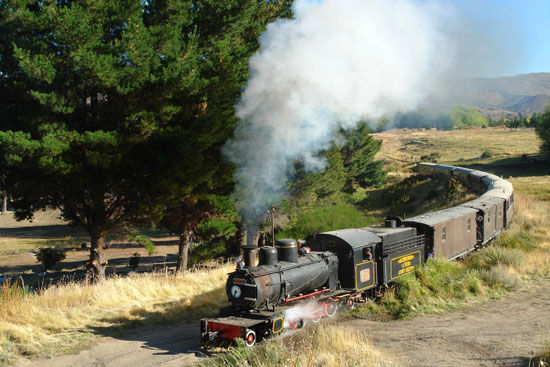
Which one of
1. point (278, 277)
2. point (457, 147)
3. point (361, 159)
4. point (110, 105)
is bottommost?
point (278, 277)

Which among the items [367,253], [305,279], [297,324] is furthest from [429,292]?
[297,324]

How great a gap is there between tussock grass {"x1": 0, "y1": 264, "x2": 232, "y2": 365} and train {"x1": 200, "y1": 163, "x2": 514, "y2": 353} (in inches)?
117

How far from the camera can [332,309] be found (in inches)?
416

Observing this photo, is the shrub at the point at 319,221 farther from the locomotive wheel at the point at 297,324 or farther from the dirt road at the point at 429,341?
the locomotive wheel at the point at 297,324

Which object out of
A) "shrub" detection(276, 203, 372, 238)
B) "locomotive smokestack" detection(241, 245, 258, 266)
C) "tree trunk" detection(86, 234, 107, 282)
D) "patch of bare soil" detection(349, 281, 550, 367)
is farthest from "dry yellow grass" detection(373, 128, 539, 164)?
"locomotive smokestack" detection(241, 245, 258, 266)

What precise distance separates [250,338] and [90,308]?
5660mm

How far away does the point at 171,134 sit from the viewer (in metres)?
14.7

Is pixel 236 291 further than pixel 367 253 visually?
No

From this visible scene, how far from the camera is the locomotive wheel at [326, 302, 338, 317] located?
10.4 metres

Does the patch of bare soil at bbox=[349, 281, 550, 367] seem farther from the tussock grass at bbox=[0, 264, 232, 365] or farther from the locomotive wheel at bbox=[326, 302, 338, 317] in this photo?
the tussock grass at bbox=[0, 264, 232, 365]

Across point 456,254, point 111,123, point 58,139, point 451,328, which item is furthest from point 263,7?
point 451,328

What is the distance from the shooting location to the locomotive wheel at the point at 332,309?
10406 mm

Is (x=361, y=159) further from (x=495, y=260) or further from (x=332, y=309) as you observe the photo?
(x=332, y=309)

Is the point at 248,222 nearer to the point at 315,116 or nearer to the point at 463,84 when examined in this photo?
the point at 315,116
